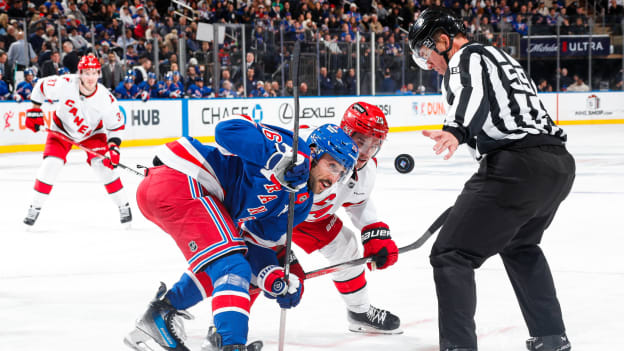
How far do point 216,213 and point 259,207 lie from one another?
0.59 feet

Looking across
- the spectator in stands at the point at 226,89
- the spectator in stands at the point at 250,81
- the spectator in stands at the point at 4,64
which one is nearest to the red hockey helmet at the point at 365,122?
the spectator in stands at the point at 4,64

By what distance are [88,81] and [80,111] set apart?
0.76ft

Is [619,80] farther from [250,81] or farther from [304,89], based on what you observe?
[250,81]

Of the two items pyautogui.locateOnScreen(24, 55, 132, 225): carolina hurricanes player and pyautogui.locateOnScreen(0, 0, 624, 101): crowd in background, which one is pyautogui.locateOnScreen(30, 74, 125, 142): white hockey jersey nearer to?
pyautogui.locateOnScreen(24, 55, 132, 225): carolina hurricanes player

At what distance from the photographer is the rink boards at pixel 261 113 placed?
1163 centimetres

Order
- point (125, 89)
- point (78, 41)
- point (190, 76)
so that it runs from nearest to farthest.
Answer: point (78, 41)
point (125, 89)
point (190, 76)

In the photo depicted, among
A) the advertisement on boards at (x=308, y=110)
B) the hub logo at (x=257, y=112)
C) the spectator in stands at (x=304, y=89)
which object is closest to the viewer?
the advertisement on boards at (x=308, y=110)

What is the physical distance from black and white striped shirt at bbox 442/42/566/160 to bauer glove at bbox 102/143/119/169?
12.6 feet

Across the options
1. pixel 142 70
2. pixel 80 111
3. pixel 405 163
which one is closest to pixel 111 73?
pixel 142 70

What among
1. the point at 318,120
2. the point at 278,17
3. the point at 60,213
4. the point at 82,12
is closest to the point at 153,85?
the point at 82,12

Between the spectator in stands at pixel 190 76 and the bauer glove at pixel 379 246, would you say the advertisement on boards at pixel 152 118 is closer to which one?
the spectator in stands at pixel 190 76

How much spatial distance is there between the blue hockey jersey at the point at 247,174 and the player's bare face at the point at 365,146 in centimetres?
32

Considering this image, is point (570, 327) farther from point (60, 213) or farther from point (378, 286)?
point (60, 213)

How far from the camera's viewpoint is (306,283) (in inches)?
148
